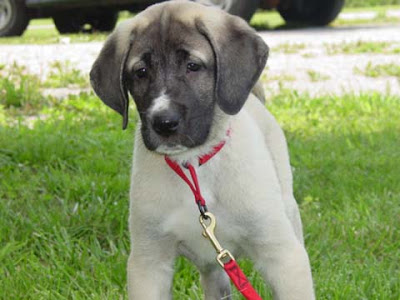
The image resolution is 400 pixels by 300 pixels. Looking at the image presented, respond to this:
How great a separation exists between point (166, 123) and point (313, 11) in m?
12.3

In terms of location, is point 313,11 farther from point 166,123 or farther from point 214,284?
point 166,123

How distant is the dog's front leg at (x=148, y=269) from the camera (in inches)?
115

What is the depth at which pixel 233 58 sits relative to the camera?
282 cm

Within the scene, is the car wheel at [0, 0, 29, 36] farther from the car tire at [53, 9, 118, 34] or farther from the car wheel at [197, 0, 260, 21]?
the car wheel at [197, 0, 260, 21]

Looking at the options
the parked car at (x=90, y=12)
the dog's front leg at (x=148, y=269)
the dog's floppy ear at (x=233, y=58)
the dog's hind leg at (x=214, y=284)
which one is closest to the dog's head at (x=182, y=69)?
the dog's floppy ear at (x=233, y=58)

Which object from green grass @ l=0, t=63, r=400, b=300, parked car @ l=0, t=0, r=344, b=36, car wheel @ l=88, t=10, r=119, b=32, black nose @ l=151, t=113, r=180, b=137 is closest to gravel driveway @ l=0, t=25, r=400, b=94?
green grass @ l=0, t=63, r=400, b=300

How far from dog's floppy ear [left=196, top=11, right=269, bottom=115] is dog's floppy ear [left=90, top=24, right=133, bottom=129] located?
32 cm

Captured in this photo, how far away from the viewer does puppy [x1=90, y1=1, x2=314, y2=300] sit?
2754mm

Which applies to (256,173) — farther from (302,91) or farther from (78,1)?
(78,1)

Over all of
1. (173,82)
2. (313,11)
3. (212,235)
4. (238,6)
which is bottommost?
(313,11)

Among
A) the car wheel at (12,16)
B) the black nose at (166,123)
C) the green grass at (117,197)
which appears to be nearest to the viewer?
the black nose at (166,123)

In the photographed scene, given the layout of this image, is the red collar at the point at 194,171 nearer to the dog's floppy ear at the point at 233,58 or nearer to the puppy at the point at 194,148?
the puppy at the point at 194,148

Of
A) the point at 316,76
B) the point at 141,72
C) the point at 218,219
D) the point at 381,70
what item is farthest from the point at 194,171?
the point at 381,70

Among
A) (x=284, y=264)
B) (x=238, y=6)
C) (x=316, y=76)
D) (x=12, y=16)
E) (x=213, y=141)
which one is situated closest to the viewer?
(x=284, y=264)
